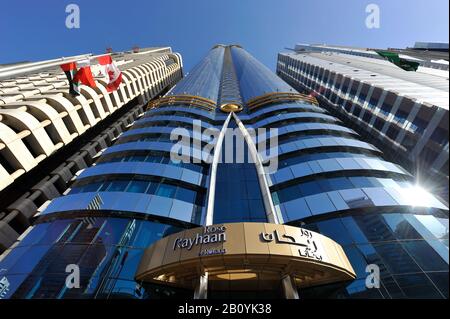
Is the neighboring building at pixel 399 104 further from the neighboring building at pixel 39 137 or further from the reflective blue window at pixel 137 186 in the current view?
the neighboring building at pixel 39 137

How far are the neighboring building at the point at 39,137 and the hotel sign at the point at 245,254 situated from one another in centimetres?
1570

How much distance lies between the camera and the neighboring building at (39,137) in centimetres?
2470

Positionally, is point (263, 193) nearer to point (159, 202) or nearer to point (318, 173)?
point (318, 173)

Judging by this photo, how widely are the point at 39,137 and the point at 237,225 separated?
2520 cm

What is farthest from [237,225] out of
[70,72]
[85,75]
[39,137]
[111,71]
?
[39,137]

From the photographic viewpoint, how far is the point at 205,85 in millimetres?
61500

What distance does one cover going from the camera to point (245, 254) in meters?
14.3

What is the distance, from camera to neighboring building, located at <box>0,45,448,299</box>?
1557 cm

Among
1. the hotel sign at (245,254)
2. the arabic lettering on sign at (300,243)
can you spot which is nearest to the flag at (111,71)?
the hotel sign at (245,254)

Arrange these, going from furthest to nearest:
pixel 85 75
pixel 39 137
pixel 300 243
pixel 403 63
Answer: pixel 39 137, pixel 85 75, pixel 403 63, pixel 300 243

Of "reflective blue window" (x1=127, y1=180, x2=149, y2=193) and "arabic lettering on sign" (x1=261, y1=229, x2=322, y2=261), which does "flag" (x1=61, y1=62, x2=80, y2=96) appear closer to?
"reflective blue window" (x1=127, y1=180, x2=149, y2=193)

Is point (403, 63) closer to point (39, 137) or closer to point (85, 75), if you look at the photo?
point (85, 75)
